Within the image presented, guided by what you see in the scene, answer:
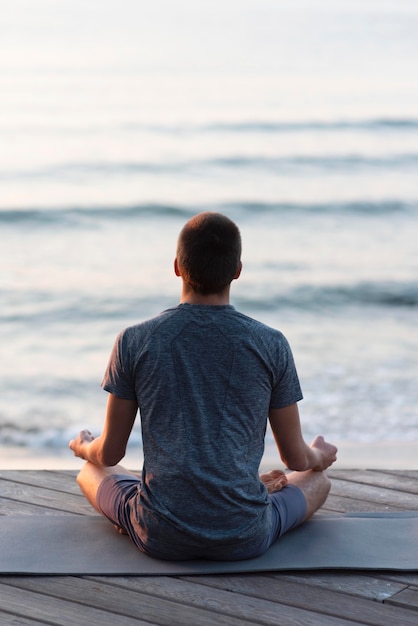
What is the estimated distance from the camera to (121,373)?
2.51 metres

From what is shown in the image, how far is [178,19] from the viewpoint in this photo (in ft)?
99.0

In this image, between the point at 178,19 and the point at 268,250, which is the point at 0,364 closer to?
the point at 268,250

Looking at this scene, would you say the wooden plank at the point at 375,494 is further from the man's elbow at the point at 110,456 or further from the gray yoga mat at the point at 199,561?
the man's elbow at the point at 110,456

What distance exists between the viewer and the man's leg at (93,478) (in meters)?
2.90

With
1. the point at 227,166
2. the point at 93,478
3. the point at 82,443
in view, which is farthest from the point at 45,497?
the point at 227,166

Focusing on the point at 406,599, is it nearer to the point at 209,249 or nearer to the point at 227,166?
the point at 209,249

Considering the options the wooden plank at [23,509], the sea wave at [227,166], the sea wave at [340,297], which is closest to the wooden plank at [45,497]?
the wooden plank at [23,509]

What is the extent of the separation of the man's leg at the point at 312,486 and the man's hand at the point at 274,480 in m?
0.02

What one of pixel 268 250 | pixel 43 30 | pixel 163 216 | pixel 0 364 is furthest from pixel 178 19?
pixel 0 364

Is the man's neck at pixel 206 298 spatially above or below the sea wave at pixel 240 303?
above

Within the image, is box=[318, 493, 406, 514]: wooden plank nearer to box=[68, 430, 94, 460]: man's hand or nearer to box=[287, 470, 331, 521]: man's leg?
box=[287, 470, 331, 521]: man's leg

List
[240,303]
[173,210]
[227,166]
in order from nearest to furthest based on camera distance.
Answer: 1. [240,303]
2. [173,210]
3. [227,166]

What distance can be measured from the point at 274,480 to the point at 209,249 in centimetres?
87

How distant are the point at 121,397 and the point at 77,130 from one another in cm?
1624
